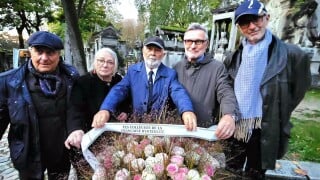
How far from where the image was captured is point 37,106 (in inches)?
92.5

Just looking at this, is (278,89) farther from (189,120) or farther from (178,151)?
(178,151)

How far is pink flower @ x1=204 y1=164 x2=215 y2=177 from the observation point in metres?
1.47

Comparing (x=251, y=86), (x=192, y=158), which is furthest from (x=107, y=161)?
(x=251, y=86)

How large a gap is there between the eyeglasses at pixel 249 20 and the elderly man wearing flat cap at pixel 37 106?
1432mm

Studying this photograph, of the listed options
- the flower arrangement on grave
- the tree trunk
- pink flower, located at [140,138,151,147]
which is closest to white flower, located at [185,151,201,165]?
the flower arrangement on grave

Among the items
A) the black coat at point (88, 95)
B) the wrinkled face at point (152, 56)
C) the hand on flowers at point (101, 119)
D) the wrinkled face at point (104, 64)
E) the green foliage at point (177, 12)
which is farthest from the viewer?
the green foliage at point (177, 12)

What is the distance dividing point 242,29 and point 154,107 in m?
0.91

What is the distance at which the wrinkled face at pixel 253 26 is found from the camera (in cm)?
213

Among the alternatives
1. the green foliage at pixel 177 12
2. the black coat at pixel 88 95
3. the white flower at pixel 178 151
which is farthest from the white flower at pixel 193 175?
the green foliage at pixel 177 12

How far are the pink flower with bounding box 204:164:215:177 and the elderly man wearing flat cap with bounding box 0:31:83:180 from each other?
1.12m

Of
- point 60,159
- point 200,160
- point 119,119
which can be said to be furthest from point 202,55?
point 60,159

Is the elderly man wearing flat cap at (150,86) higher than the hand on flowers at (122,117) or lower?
higher

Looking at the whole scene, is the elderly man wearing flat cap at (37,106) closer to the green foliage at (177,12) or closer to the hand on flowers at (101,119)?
the hand on flowers at (101,119)

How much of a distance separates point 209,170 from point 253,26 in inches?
47.6
